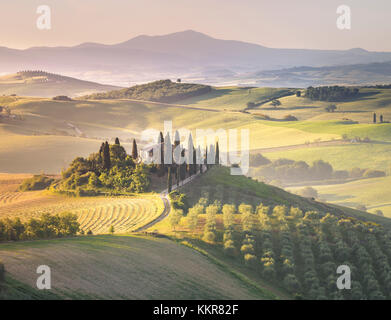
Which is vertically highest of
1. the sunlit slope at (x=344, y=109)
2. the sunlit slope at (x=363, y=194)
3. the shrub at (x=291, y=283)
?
the sunlit slope at (x=344, y=109)

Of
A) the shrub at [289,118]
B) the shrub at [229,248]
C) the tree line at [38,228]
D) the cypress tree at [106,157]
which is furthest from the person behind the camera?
the shrub at [289,118]

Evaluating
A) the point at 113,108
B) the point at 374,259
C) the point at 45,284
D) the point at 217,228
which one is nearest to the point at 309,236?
the point at 374,259

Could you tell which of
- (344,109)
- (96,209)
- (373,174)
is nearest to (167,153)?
(96,209)

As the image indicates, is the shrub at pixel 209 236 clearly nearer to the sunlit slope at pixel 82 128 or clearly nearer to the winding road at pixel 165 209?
the winding road at pixel 165 209

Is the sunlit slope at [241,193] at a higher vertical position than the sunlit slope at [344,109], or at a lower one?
lower

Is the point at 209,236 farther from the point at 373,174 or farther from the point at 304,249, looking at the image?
the point at 373,174

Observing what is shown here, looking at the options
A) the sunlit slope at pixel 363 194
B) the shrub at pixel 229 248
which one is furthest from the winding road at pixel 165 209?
the sunlit slope at pixel 363 194

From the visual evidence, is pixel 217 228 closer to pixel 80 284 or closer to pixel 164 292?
pixel 164 292

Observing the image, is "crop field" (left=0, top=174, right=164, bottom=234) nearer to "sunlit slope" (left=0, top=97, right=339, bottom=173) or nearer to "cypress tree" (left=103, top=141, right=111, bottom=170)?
"cypress tree" (left=103, top=141, right=111, bottom=170)

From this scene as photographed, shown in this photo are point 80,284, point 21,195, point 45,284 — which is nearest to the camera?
point 45,284
